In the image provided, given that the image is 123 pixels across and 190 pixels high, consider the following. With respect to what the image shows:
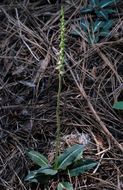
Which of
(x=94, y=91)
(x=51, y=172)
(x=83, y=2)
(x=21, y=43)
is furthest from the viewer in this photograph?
(x=83, y=2)

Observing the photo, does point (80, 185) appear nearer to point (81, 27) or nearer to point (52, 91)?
point (52, 91)

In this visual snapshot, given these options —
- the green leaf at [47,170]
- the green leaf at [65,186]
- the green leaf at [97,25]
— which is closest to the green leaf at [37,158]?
the green leaf at [47,170]

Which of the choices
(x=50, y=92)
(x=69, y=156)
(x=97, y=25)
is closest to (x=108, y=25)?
(x=97, y=25)

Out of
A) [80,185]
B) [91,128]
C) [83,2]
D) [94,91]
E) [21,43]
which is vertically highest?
[83,2]

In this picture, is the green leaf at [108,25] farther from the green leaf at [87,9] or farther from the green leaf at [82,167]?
the green leaf at [82,167]

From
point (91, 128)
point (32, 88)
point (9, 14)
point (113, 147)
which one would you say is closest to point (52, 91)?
point (32, 88)

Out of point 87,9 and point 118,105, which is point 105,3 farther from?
point 118,105

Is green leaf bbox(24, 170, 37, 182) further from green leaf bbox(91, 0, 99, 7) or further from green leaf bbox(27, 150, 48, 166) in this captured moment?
green leaf bbox(91, 0, 99, 7)
